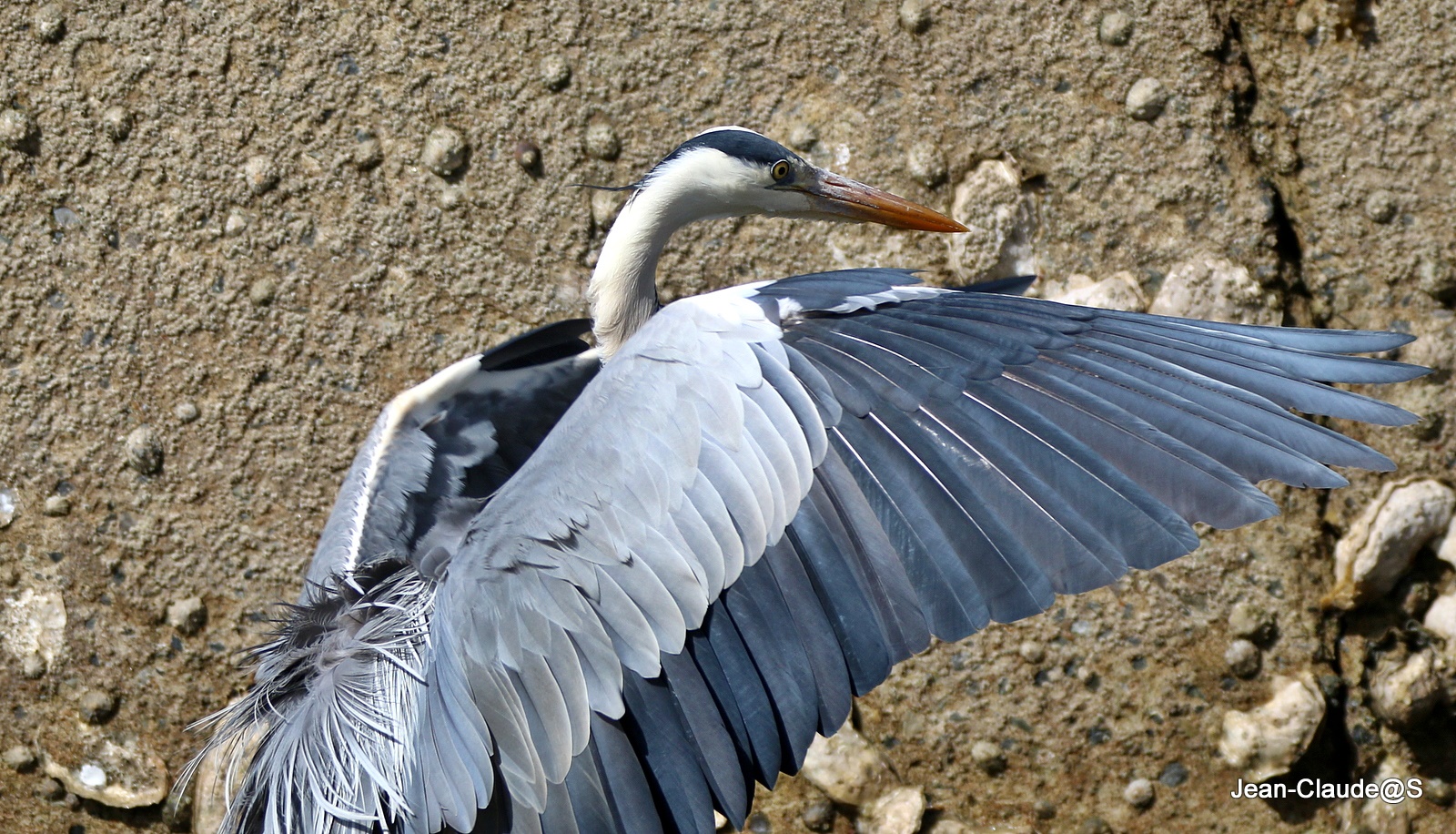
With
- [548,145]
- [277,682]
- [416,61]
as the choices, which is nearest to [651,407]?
[277,682]

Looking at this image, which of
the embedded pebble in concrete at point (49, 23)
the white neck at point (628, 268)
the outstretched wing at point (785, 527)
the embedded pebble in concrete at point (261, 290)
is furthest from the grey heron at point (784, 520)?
the embedded pebble in concrete at point (49, 23)

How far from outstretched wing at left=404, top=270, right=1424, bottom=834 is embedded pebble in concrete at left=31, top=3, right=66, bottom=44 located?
1313mm

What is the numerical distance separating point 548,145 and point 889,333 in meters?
0.94

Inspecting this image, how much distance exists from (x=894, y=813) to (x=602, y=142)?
122cm

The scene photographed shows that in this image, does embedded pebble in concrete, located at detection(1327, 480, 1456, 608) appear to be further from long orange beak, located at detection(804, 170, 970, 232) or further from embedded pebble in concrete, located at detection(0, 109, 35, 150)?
embedded pebble in concrete, located at detection(0, 109, 35, 150)

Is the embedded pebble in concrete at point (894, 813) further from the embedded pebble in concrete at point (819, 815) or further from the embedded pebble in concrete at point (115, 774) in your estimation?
the embedded pebble in concrete at point (115, 774)

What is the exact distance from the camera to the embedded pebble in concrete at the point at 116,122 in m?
1.93

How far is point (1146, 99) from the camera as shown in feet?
6.49

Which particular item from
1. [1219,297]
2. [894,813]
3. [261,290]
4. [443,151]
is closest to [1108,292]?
[1219,297]

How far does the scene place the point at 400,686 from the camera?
1.32 metres

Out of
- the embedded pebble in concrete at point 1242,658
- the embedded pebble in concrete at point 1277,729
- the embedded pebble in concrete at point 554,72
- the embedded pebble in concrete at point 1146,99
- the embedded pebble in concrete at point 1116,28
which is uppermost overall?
the embedded pebble in concrete at point 1116,28

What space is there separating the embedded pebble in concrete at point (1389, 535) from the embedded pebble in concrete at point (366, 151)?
1732 millimetres

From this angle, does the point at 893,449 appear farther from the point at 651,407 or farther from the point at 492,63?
the point at 492,63

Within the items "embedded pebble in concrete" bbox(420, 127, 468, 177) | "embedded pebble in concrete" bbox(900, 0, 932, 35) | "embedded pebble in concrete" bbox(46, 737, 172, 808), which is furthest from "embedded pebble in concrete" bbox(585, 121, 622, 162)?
"embedded pebble in concrete" bbox(46, 737, 172, 808)
